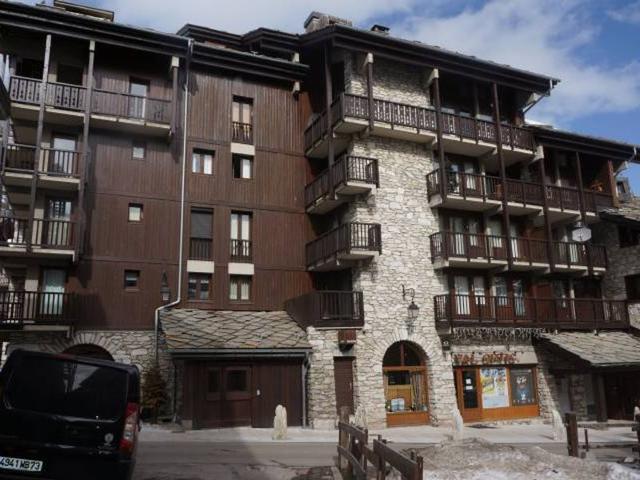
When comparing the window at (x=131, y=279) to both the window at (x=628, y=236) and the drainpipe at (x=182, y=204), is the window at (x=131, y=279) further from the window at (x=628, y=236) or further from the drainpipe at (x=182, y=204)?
the window at (x=628, y=236)

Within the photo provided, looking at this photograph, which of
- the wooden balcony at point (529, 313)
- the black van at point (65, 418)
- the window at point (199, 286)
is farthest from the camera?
the wooden balcony at point (529, 313)

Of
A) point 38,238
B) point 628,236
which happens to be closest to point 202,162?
point 38,238

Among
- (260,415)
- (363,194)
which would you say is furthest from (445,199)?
(260,415)

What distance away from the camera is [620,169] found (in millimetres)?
29594

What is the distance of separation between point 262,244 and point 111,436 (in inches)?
650

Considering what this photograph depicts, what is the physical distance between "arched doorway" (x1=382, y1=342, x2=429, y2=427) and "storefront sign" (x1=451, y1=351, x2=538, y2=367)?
5.06ft

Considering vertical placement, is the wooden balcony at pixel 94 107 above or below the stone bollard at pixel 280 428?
above

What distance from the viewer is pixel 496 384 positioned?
2361cm

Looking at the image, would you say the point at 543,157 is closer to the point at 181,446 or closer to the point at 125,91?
the point at 125,91

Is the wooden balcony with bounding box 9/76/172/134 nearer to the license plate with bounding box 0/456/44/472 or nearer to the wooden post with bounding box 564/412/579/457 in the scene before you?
the license plate with bounding box 0/456/44/472

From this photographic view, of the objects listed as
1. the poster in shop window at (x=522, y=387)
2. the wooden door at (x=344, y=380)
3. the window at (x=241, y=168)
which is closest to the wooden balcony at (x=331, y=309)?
the wooden door at (x=344, y=380)

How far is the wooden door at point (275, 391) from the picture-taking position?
2011cm

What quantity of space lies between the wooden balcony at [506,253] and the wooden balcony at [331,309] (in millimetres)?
4076

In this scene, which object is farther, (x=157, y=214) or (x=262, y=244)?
(x=262, y=244)
